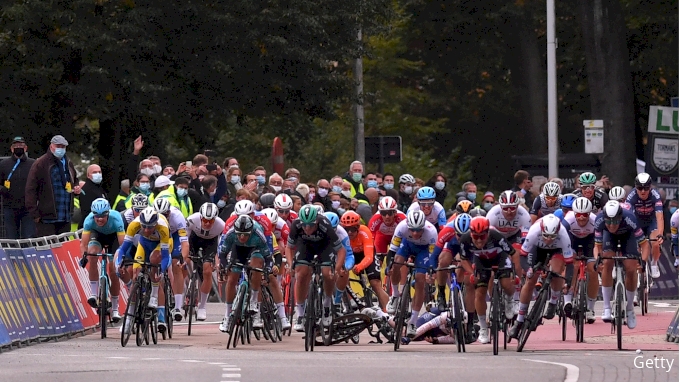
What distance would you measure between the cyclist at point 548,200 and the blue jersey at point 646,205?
140cm

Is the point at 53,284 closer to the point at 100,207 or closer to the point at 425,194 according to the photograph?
the point at 100,207

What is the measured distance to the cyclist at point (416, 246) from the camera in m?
20.4

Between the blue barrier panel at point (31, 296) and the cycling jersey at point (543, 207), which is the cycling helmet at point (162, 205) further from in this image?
the cycling jersey at point (543, 207)

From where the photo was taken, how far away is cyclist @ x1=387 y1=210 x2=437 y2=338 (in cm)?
2039

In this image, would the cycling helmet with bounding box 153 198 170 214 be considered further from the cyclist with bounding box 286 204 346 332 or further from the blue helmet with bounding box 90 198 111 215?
the cyclist with bounding box 286 204 346 332

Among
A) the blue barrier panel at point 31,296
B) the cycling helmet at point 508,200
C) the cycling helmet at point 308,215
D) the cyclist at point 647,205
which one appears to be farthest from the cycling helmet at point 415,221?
the cyclist at point 647,205

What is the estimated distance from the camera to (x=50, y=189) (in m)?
23.6

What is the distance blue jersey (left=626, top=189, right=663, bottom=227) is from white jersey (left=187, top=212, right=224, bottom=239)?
570cm

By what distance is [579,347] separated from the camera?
65.7ft

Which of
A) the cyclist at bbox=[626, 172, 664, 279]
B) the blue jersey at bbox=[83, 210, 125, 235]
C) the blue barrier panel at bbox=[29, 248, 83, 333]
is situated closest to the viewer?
the blue barrier panel at bbox=[29, 248, 83, 333]

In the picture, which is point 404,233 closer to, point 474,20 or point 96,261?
point 96,261

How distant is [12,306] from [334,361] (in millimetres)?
4394

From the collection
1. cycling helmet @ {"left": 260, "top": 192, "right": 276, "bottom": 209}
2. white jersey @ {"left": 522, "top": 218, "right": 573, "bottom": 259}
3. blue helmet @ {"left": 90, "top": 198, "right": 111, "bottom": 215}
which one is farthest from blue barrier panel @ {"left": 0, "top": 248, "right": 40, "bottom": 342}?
white jersey @ {"left": 522, "top": 218, "right": 573, "bottom": 259}

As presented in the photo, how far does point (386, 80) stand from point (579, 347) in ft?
93.0
